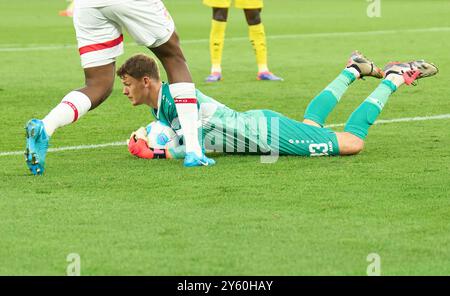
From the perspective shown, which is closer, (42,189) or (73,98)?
(42,189)

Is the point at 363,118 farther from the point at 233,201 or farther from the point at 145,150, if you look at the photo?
the point at 233,201

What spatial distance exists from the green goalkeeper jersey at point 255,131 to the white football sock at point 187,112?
13 centimetres

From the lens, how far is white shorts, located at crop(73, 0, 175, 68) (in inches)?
330

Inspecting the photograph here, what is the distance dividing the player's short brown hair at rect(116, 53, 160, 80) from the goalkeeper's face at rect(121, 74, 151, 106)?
0.10 ft

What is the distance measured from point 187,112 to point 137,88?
0.43 m

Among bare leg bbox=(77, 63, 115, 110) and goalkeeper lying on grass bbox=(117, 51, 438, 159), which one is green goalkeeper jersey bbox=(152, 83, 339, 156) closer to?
goalkeeper lying on grass bbox=(117, 51, 438, 159)

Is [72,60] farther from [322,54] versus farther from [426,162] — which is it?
[426,162]

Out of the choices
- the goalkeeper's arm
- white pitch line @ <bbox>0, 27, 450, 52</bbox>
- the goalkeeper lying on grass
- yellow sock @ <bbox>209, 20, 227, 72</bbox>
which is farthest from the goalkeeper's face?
white pitch line @ <bbox>0, 27, 450, 52</bbox>

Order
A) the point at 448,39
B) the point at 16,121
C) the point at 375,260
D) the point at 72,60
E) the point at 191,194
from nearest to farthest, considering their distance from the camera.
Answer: the point at 375,260, the point at 191,194, the point at 16,121, the point at 72,60, the point at 448,39

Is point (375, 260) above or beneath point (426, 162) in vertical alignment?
above

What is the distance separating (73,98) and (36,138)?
0.50 m

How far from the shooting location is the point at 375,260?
232 inches

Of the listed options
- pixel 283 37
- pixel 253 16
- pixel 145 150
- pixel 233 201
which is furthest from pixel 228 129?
pixel 283 37

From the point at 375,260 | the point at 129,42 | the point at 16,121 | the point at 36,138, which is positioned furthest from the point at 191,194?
the point at 129,42
